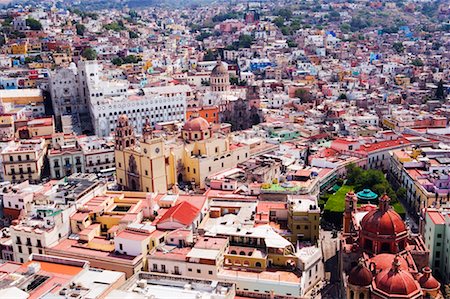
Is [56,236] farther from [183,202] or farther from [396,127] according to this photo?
[396,127]

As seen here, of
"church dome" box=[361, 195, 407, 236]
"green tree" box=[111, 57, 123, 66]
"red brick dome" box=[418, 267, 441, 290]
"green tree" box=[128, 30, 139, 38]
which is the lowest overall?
"red brick dome" box=[418, 267, 441, 290]

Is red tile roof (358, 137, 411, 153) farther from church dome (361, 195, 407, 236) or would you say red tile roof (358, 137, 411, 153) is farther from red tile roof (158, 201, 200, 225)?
church dome (361, 195, 407, 236)

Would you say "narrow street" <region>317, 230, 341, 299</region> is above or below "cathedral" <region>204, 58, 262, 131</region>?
below

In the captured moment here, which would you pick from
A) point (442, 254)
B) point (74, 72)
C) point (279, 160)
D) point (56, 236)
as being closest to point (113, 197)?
point (56, 236)

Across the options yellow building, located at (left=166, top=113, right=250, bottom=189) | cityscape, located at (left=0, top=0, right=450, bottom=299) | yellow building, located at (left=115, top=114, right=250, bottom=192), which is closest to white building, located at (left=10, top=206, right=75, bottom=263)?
cityscape, located at (left=0, top=0, right=450, bottom=299)

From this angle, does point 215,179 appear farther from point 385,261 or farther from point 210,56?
point 210,56

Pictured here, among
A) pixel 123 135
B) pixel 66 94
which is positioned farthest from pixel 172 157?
pixel 66 94

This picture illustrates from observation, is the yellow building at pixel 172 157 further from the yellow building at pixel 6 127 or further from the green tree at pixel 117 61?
the green tree at pixel 117 61
